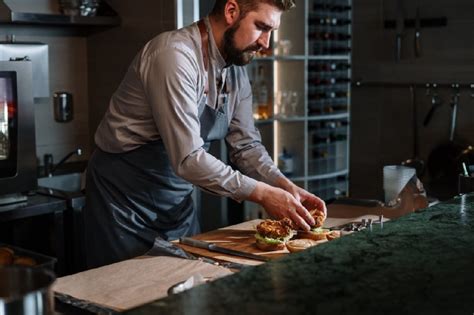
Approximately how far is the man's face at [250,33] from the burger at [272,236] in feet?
2.08

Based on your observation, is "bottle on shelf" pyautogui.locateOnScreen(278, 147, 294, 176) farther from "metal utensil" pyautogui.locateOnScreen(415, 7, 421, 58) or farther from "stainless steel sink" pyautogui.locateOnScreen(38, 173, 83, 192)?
"stainless steel sink" pyautogui.locateOnScreen(38, 173, 83, 192)

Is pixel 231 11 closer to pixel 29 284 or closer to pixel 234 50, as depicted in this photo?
pixel 234 50

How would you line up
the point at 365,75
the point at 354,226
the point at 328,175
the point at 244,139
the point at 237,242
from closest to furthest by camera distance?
the point at 237,242, the point at 354,226, the point at 244,139, the point at 365,75, the point at 328,175

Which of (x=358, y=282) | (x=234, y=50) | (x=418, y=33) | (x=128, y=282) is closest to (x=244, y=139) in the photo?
(x=234, y=50)

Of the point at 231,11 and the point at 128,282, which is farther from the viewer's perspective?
the point at 231,11

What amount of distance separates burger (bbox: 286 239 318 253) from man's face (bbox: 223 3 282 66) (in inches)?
27.0

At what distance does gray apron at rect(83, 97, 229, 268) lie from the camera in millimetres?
2551

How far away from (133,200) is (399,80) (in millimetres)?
2914

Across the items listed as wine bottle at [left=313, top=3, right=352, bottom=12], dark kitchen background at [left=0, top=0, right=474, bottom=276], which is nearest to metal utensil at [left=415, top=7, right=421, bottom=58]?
dark kitchen background at [left=0, top=0, right=474, bottom=276]

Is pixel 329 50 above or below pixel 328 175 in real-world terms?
above

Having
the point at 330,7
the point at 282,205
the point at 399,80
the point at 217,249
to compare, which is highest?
the point at 330,7

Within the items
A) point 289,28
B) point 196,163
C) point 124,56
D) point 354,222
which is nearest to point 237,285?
point 196,163

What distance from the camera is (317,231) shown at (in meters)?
2.24

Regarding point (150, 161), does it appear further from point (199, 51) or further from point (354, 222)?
point (354, 222)
